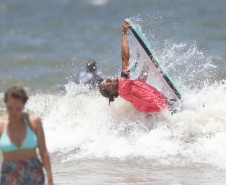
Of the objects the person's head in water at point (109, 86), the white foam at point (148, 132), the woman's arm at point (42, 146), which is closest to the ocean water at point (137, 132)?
the white foam at point (148, 132)

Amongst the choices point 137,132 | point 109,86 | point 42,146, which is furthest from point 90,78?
point 42,146

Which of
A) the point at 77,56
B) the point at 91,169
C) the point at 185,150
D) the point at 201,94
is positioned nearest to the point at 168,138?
the point at 185,150

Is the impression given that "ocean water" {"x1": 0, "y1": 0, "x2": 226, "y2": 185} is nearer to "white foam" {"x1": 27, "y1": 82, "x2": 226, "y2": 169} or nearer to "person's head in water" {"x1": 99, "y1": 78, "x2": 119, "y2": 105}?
"white foam" {"x1": 27, "y1": 82, "x2": 226, "y2": 169}

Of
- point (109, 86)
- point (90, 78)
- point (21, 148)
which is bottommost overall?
point (21, 148)

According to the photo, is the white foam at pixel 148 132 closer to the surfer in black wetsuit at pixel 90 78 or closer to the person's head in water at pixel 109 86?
the person's head in water at pixel 109 86

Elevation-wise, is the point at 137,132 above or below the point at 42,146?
above

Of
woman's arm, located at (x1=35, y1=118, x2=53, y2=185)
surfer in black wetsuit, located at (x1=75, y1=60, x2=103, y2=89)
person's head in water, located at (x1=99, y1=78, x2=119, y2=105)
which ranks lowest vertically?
woman's arm, located at (x1=35, y1=118, x2=53, y2=185)

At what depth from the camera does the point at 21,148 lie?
13.0 ft

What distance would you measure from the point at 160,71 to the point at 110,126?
3.98 feet

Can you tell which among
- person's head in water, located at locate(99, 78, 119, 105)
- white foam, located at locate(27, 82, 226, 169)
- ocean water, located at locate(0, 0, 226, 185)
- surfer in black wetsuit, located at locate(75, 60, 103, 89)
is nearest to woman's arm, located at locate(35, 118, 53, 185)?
ocean water, located at locate(0, 0, 226, 185)

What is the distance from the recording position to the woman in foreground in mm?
3938

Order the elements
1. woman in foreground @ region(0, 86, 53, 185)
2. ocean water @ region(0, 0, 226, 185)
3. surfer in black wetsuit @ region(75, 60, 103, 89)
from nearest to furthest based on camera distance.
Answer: woman in foreground @ region(0, 86, 53, 185) < ocean water @ region(0, 0, 226, 185) < surfer in black wetsuit @ region(75, 60, 103, 89)

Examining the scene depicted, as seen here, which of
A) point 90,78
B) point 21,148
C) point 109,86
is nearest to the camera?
point 21,148

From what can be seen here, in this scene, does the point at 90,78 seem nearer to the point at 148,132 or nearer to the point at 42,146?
the point at 148,132
